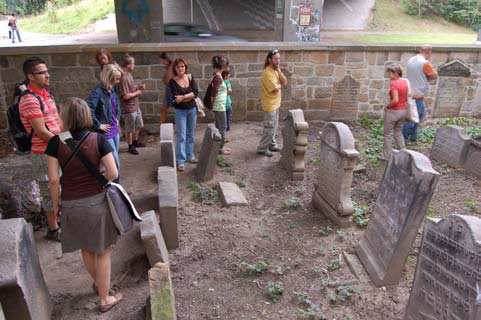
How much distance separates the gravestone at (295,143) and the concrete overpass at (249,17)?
9.39 m

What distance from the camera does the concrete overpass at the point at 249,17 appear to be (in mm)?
13945

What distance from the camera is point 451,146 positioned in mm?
6641

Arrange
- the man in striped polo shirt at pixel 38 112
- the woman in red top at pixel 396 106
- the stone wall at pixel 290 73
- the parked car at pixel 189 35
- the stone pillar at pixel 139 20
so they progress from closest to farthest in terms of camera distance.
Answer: the man in striped polo shirt at pixel 38 112, the woman in red top at pixel 396 106, the stone wall at pixel 290 73, the stone pillar at pixel 139 20, the parked car at pixel 189 35

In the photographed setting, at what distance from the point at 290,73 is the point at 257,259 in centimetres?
531

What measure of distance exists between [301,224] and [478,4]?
28.8m

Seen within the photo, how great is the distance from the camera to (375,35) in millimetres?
22078

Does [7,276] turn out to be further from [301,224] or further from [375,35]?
[375,35]

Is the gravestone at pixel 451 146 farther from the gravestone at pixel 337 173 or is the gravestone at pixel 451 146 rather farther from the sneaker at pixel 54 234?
the sneaker at pixel 54 234

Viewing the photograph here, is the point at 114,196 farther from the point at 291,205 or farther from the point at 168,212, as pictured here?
A: the point at 291,205

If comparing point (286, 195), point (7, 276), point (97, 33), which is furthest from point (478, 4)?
point (7, 276)

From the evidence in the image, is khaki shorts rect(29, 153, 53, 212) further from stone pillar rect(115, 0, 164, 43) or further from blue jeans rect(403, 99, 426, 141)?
stone pillar rect(115, 0, 164, 43)

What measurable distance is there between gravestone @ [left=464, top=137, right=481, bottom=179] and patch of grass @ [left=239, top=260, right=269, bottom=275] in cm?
417

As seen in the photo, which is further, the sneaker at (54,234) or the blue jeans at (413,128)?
the blue jeans at (413,128)

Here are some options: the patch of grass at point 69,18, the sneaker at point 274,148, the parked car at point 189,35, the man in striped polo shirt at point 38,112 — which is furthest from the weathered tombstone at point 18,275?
the patch of grass at point 69,18
